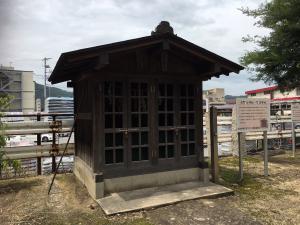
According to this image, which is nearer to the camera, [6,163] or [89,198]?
[89,198]

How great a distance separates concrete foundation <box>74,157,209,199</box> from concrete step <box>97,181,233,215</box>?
0.10 metres

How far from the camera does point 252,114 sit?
7.60m

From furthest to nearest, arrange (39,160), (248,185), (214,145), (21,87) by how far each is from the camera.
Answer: (21,87)
(39,160)
(214,145)
(248,185)

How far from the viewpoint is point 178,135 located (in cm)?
664

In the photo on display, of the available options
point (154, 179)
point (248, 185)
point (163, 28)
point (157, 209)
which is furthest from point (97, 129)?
point (248, 185)

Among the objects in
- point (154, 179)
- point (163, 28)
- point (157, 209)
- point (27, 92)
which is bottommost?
point (157, 209)

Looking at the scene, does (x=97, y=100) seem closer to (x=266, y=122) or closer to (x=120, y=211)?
(x=120, y=211)

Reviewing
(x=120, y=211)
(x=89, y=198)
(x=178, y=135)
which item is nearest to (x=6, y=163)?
(x=89, y=198)

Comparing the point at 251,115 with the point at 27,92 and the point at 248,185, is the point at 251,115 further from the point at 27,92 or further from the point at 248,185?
the point at 27,92

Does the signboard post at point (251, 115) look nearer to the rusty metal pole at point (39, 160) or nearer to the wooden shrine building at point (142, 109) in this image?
the wooden shrine building at point (142, 109)

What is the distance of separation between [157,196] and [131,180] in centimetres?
66

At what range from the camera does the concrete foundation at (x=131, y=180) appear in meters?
5.76

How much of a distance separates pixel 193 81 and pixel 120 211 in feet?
10.8

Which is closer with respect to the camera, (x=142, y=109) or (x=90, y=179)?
(x=90, y=179)
